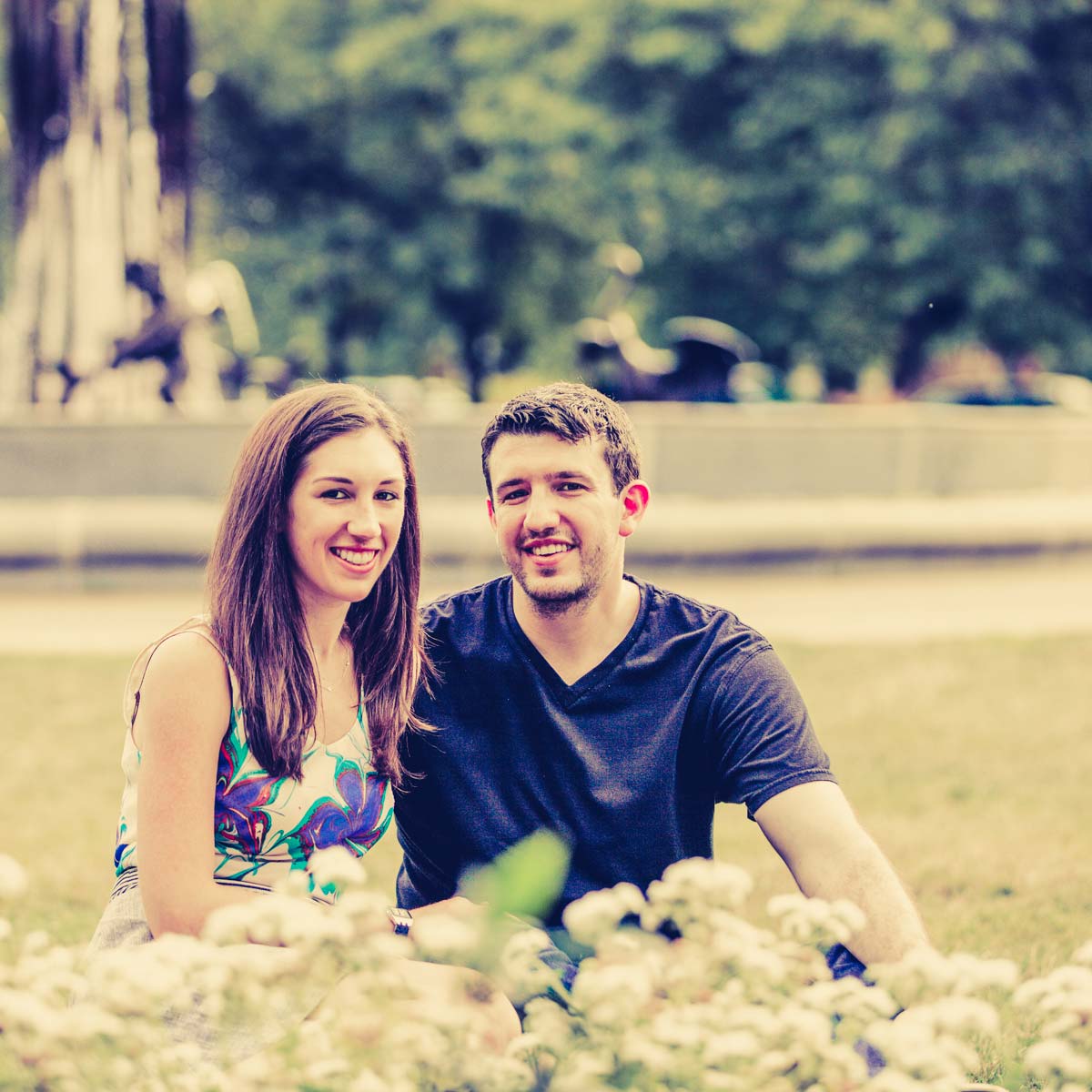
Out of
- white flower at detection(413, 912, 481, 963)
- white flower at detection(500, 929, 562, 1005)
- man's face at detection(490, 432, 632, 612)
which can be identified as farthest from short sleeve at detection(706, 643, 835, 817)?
white flower at detection(413, 912, 481, 963)

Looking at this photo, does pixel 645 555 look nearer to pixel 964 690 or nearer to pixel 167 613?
pixel 964 690

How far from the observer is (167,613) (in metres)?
8.28

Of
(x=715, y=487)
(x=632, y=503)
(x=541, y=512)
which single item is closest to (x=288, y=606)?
(x=541, y=512)

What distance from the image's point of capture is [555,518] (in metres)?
2.93

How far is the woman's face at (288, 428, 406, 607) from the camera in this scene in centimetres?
275

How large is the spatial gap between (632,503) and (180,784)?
1.08m

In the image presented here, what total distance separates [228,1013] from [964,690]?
6.19 meters

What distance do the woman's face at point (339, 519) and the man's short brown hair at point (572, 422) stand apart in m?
0.30

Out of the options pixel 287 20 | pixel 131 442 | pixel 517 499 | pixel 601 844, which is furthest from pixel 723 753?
pixel 287 20

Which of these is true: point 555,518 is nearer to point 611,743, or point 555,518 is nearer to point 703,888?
point 611,743

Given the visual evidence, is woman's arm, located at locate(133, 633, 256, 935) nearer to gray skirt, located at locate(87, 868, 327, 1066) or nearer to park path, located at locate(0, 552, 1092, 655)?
gray skirt, located at locate(87, 868, 327, 1066)

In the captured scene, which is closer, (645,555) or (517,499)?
(517,499)

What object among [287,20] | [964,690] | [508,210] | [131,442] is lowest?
[964,690]

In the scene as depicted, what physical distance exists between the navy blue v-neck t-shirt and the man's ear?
160 mm
